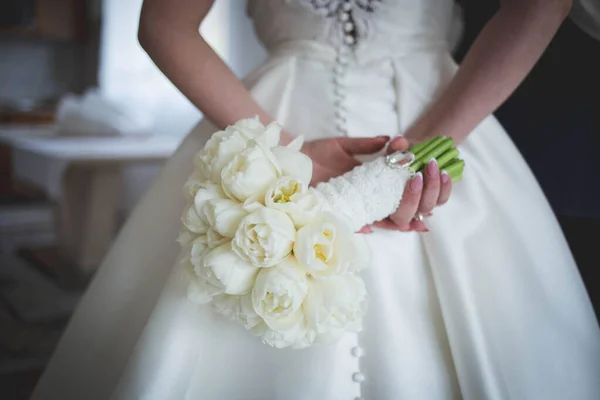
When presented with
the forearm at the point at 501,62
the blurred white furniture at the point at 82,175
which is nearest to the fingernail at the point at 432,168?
the forearm at the point at 501,62

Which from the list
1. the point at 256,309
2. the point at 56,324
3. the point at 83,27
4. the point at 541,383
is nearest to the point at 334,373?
the point at 256,309

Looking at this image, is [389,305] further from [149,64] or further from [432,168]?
[149,64]

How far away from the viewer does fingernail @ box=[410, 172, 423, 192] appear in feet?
1.93

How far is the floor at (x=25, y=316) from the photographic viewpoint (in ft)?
4.95

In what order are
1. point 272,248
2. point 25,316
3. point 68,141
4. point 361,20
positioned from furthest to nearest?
point 68,141, point 25,316, point 361,20, point 272,248

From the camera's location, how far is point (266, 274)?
0.50 meters

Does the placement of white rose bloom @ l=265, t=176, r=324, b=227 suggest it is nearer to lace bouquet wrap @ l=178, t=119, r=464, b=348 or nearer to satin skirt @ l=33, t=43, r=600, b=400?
lace bouquet wrap @ l=178, t=119, r=464, b=348

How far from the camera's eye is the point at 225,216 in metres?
0.51

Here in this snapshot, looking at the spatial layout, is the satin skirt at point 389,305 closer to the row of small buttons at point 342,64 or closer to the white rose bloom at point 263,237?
the row of small buttons at point 342,64

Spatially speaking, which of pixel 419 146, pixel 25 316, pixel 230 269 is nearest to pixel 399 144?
pixel 419 146

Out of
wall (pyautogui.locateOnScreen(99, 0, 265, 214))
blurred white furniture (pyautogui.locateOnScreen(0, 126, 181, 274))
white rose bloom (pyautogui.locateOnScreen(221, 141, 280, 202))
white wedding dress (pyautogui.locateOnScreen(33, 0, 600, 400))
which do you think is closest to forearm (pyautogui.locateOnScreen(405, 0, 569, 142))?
white wedding dress (pyautogui.locateOnScreen(33, 0, 600, 400))

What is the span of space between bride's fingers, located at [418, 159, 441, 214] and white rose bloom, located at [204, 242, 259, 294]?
22cm

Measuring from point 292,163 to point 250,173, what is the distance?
0.05 meters

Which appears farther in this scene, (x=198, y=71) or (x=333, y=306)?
(x=198, y=71)
